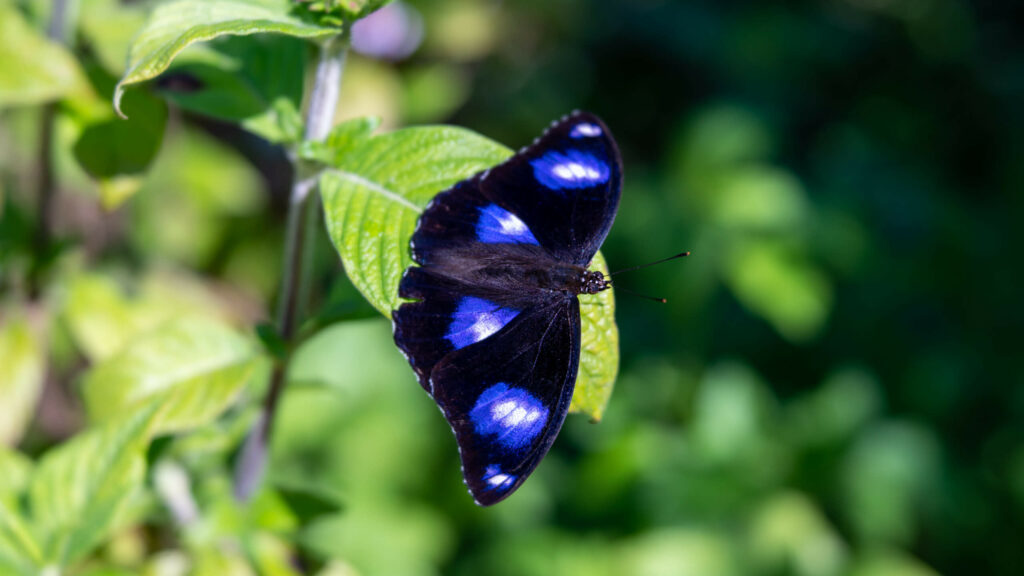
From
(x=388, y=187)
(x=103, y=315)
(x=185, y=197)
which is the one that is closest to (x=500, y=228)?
(x=388, y=187)

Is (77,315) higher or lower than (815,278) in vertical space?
higher

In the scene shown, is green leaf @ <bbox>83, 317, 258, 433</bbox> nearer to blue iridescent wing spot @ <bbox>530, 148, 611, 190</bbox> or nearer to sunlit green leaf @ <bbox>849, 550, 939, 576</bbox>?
blue iridescent wing spot @ <bbox>530, 148, 611, 190</bbox>

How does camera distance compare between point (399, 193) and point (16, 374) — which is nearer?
point (399, 193)

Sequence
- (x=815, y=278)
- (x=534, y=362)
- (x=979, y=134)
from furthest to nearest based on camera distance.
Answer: (x=979, y=134) → (x=815, y=278) → (x=534, y=362)

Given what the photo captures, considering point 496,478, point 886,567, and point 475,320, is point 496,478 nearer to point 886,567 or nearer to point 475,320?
point 475,320

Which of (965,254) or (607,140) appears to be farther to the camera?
(965,254)

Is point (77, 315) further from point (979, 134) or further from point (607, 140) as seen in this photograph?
point (979, 134)

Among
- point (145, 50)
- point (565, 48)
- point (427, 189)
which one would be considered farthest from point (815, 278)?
point (145, 50)

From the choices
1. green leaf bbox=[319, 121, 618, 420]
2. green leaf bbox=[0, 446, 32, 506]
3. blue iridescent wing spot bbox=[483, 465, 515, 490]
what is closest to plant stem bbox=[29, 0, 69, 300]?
green leaf bbox=[0, 446, 32, 506]
